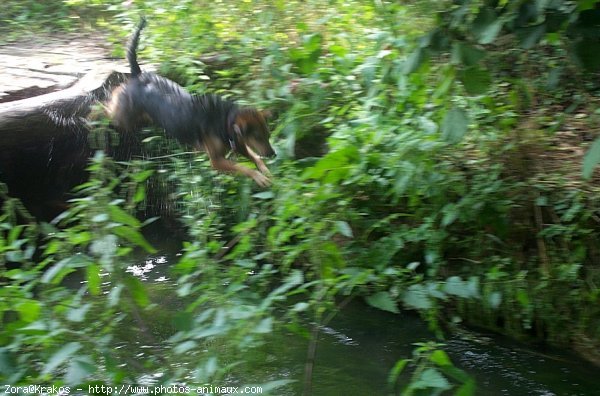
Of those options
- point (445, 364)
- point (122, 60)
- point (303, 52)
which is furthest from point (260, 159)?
point (445, 364)

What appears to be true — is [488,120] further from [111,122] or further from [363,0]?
[111,122]

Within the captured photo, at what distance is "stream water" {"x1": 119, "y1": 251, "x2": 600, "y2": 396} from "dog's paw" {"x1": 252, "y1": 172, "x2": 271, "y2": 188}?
1216mm

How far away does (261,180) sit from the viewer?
575 cm

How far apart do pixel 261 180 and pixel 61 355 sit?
3172 millimetres

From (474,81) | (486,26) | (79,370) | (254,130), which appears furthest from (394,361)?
(79,370)

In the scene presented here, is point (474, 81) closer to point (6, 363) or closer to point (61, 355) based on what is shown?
point (61, 355)

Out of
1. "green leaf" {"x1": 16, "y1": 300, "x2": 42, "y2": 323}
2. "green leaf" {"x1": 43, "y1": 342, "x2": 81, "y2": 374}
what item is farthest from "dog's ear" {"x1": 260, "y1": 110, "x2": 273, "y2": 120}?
"green leaf" {"x1": 43, "y1": 342, "x2": 81, "y2": 374}

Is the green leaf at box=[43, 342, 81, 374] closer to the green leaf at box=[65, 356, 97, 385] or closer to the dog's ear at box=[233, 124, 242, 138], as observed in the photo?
the green leaf at box=[65, 356, 97, 385]

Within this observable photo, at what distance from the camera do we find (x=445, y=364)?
2615mm

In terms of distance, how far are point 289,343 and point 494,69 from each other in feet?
7.69

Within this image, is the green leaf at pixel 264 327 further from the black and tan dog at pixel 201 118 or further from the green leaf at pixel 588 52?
the black and tan dog at pixel 201 118

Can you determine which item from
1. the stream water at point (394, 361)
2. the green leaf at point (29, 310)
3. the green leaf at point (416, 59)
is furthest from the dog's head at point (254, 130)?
the green leaf at point (29, 310)

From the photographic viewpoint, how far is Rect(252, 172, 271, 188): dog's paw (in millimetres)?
5754

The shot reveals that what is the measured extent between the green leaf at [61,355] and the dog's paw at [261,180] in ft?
10.0
